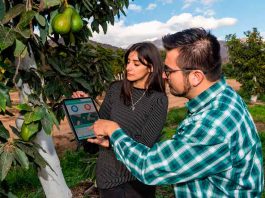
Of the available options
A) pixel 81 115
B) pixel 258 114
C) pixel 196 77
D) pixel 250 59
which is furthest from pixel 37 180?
pixel 250 59

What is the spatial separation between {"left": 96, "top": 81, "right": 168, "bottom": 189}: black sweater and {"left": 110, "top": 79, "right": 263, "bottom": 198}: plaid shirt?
1067 mm

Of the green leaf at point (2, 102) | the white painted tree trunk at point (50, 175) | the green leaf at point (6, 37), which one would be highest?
the green leaf at point (6, 37)

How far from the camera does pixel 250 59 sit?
15438mm

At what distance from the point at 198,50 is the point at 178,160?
48cm

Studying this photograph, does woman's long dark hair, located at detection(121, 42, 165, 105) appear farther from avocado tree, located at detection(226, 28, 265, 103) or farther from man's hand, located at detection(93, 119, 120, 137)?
avocado tree, located at detection(226, 28, 265, 103)

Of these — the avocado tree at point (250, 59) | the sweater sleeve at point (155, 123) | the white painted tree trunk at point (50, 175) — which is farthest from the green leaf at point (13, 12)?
the avocado tree at point (250, 59)

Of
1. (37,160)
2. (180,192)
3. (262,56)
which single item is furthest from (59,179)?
(262,56)

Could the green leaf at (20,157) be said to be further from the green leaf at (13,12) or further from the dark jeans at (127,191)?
the dark jeans at (127,191)

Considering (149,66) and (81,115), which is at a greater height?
(149,66)

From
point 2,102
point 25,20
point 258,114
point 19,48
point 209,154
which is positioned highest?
point 25,20

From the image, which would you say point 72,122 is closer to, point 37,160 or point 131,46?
point 37,160

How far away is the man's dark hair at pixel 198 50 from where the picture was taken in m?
1.70

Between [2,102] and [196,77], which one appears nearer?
[196,77]

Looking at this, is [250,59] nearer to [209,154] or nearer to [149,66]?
[149,66]
